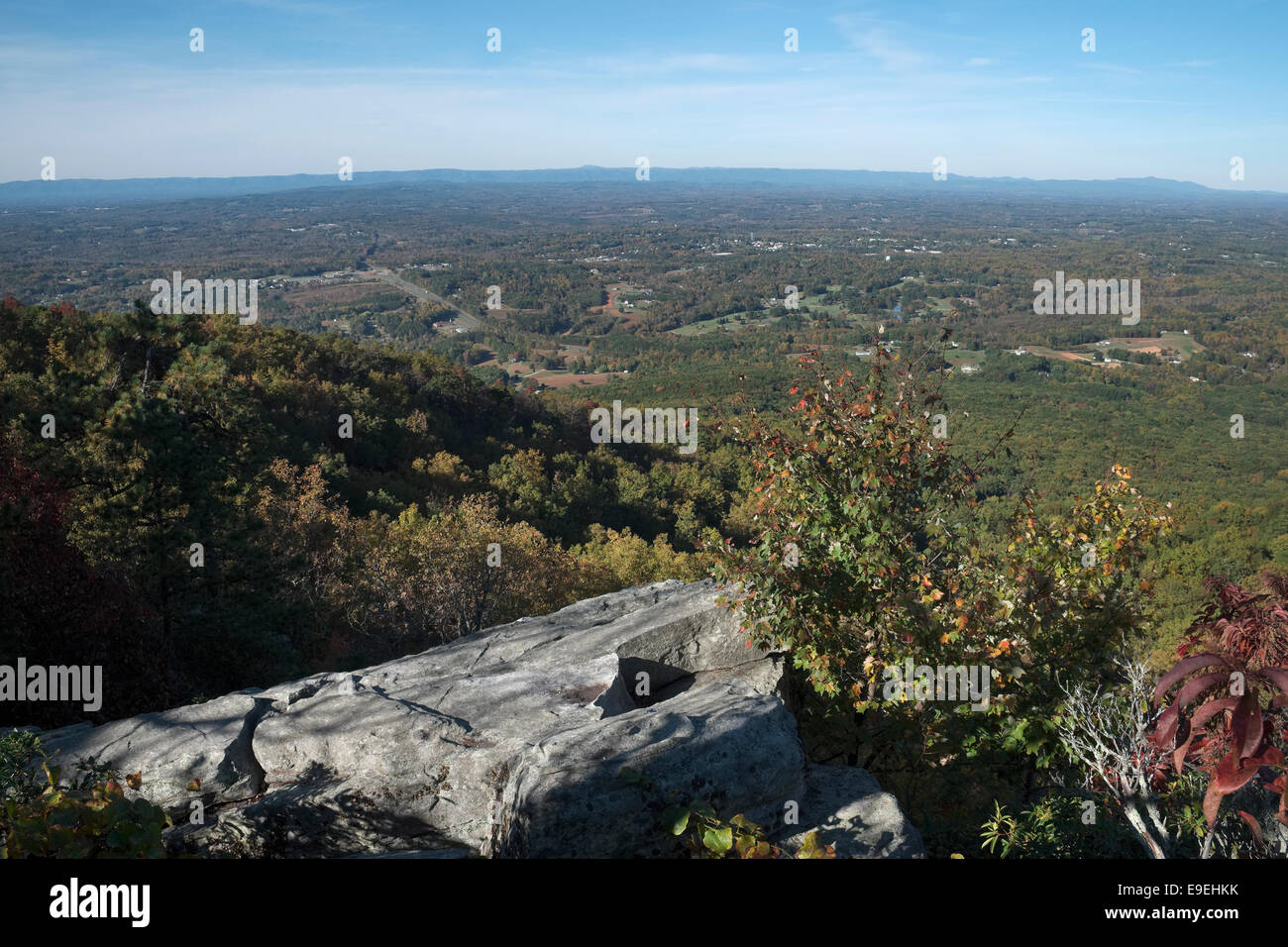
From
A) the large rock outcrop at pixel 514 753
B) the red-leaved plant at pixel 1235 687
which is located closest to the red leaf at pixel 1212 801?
the red-leaved plant at pixel 1235 687

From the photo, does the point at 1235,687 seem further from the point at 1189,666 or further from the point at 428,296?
the point at 428,296

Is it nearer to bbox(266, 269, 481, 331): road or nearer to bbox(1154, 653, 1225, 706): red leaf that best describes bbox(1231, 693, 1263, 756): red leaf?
bbox(1154, 653, 1225, 706): red leaf

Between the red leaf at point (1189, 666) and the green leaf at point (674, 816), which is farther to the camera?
the green leaf at point (674, 816)

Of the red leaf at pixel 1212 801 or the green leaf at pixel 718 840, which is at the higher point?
the red leaf at pixel 1212 801

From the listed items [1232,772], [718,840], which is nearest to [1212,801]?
[1232,772]

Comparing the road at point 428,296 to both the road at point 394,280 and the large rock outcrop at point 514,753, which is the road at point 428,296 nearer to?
the road at point 394,280
